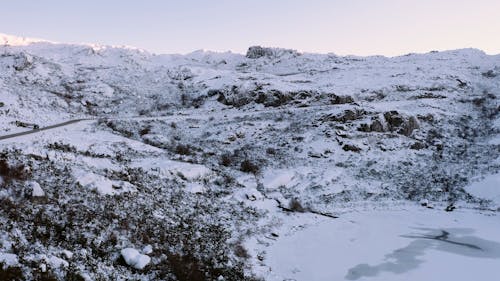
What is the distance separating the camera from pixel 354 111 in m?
37.0

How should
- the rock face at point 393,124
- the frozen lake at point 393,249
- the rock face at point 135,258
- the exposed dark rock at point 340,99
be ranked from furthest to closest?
the exposed dark rock at point 340,99 → the rock face at point 393,124 → the frozen lake at point 393,249 → the rock face at point 135,258

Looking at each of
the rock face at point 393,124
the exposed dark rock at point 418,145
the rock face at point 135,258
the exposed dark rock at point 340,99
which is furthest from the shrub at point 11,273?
the exposed dark rock at point 340,99

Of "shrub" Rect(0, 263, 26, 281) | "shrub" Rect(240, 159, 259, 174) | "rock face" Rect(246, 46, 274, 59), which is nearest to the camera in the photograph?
"shrub" Rect(0, 263, 26, 281)

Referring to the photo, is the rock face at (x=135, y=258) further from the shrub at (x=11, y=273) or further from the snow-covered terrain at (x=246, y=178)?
the shrub at (x=11, y=273)

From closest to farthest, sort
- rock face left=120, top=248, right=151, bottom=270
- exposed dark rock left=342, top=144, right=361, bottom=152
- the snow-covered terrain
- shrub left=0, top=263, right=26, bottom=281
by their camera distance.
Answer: shrub left=0, top=263, right=26, bottom=281
rock face left=120, top=248, right=151, bottom=270
the snow-covered terrain
exposed dark rock left=342, top=144, right=361, bottom=152

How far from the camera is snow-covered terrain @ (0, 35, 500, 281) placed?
1373 cm

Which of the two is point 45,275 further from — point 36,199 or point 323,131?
→ point 323,131

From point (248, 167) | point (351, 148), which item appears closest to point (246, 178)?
point (248, 167)

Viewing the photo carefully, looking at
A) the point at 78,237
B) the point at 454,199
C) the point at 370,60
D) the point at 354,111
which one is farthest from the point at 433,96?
the point at 78,237

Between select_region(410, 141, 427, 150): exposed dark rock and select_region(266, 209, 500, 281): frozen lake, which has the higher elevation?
select_region(410, 141, 427, 150): exposed dark rock

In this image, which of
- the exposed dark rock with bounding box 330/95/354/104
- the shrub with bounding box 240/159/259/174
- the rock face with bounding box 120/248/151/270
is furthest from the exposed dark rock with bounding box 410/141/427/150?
the rock face with bounding box 120/248/151/270

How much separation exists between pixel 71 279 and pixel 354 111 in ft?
102

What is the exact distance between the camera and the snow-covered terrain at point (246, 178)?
45.1ft

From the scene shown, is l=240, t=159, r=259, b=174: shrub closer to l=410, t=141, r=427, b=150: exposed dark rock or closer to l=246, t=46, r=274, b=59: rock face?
l=410, t=141, r=427, b=150: exposed dark rock
